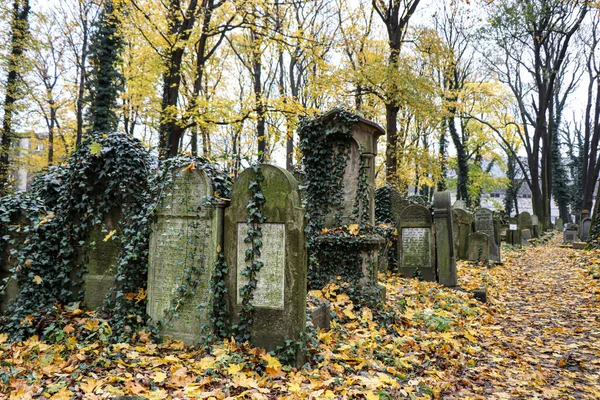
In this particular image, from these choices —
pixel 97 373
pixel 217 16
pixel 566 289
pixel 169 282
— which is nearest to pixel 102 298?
pixel 169 282

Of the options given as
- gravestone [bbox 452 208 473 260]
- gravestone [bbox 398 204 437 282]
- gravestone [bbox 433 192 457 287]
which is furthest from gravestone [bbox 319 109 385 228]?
gravestone [bbox 452 208 473 260]

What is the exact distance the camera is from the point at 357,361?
13.1 feet

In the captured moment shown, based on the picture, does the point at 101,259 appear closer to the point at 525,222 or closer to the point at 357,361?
the point at 357,361

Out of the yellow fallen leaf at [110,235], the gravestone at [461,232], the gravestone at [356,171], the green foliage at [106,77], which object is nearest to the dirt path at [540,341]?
the gravestone at [461,232]

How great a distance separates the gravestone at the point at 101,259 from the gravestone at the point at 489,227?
10.7 metres

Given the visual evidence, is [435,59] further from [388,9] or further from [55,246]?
[55,246]

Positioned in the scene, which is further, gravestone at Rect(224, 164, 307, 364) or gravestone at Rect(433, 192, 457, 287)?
gravestone at Rect(433, 192, 457, 287)

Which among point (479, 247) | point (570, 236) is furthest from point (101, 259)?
point (570, 236)

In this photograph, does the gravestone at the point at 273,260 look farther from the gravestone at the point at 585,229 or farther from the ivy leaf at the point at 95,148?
the gravestone at the point at 585,229

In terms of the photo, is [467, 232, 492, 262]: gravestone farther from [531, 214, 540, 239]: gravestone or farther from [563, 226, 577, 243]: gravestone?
[531, 214, 540, 239]: gravestone

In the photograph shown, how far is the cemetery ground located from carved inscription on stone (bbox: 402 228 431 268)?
2.28 metres

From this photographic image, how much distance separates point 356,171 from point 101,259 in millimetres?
4306

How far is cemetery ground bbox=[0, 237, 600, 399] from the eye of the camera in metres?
3.26

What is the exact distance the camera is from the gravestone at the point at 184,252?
14.2 feet
